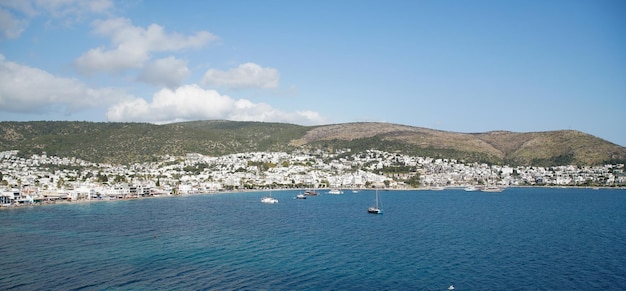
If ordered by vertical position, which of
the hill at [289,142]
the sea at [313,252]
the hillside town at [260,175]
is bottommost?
the sea at [313,252]

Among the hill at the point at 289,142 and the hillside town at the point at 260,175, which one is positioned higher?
the hill at the point at 289,142

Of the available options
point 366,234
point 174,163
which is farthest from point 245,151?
point 366,234

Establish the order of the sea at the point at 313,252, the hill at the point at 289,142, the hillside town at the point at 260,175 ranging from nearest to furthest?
the sea at the point at 313,252
the hillside town at the point at 260,175
the hill at the point at 289,142

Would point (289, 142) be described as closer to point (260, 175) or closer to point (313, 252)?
point (260, 175)

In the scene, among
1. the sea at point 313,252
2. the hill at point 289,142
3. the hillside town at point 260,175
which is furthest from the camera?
the hill at point 289,142

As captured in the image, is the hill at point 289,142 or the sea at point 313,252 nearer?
the sea at point 313,252

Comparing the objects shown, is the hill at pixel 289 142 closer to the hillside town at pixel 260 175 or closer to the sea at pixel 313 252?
the hillside town at pixel 260 175

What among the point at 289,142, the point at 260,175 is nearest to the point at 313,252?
the point at 260,175

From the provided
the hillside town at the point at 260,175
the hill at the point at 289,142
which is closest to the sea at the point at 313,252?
the hillside town at the point at 260,175
